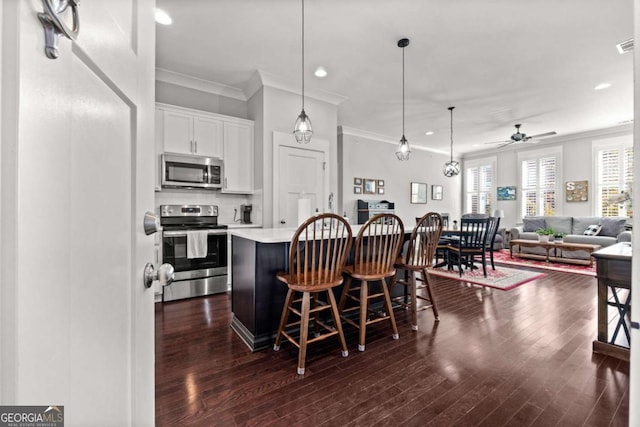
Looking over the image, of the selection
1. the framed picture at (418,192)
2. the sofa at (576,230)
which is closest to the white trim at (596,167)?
the sofa at (576,230)

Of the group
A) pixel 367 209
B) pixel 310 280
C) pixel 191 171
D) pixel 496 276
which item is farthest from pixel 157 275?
pixel 367 209

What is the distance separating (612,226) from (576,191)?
1269 mm

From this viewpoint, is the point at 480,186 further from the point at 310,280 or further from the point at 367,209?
the point at 310,280

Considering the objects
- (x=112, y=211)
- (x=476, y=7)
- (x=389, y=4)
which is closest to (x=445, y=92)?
(x=476, y=7)

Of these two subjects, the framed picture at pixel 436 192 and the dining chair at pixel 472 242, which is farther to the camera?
the framed picture at pixel 436 192

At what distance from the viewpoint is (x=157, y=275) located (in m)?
0.77

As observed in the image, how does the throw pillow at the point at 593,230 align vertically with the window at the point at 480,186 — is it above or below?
below

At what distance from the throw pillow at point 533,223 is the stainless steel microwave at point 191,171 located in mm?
7591

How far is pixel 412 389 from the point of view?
5.49 ft

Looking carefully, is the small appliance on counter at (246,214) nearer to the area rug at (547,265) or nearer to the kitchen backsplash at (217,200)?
the kitchen backsplash at (217,200)

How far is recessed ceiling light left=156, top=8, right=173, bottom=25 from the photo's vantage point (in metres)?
2.61

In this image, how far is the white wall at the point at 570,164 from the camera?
21.6ft

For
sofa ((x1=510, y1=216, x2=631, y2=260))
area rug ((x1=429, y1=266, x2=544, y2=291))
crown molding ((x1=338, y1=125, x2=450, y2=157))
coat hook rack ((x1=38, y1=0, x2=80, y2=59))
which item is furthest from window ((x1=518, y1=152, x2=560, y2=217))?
coat hook rack ((x1=38, y1=0, x2=80, y2=59))

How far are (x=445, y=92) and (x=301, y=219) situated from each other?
347 centimetres
